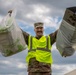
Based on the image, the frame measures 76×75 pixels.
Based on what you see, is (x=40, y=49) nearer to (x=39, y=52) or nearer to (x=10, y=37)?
(x=39, y=52)

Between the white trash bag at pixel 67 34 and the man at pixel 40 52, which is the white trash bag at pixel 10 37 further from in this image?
the white trash bag at pixel 67 34

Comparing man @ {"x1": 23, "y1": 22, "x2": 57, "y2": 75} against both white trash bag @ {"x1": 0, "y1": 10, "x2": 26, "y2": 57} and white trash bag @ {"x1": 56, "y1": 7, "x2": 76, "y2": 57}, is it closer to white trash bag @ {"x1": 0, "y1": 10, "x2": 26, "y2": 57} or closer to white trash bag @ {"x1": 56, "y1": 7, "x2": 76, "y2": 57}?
white trash bag @ {"x1": 0, "y1": 10, "x2": 26, "y2": 57}

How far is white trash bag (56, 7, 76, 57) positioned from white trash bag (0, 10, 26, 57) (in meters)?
0.69

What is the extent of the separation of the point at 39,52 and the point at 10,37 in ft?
2.18

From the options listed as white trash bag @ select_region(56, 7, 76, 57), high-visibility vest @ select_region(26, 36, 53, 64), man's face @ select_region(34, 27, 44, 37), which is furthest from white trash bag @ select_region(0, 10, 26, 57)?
white trash bag @ select_region(56, 7, 76, 57)

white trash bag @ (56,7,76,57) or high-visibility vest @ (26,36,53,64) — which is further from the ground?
white trash bag @ (56,7,76,57)

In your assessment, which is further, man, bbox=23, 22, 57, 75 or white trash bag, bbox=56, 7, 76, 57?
man, bbox=23, 22, 57, 75

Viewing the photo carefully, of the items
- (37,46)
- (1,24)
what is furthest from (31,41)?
(1,24)

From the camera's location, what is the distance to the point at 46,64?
6035 mm

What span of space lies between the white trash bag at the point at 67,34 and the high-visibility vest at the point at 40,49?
260mm

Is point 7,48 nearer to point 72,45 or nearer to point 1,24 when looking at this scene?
point 1,24

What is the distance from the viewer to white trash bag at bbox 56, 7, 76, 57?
5250 mm

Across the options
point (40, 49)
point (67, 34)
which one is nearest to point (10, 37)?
point (40, 49)

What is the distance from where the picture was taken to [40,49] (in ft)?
19.7
